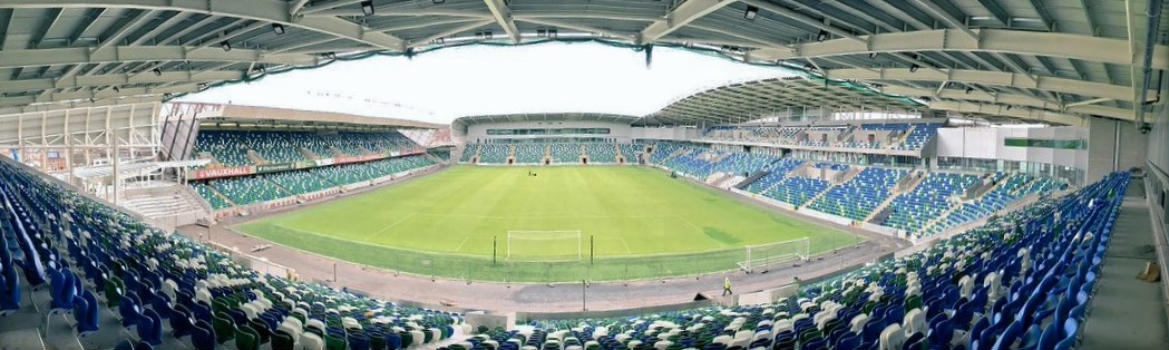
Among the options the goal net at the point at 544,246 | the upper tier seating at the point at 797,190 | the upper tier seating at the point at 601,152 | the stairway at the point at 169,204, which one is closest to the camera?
the goal net at the point at 544,246

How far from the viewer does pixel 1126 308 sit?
545 centimetres

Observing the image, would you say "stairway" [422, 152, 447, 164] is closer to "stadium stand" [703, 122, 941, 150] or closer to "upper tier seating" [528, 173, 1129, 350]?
"stadium stand" [703, 122, 941, 150]

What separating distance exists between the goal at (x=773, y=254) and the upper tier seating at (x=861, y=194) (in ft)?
31.2

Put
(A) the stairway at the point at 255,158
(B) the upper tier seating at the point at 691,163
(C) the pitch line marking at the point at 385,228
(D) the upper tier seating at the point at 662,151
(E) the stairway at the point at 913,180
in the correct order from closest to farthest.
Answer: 1. (C) the pitch line marking at the point at 385,228
2. (E) the stairway at the point at 913,180
3. (A) the stairway at the point at 255,158
4. (B) the upper tier seating at the point at 691,163
5. (D) the upper tier seating at the point at 662,151

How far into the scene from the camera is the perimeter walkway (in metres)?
4.61

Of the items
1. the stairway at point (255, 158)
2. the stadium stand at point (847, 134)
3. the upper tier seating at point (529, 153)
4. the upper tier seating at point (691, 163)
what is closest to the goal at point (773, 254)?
the stadium stand at point (847, 134)

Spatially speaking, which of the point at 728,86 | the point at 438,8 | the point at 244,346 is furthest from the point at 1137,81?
the point at 728,86

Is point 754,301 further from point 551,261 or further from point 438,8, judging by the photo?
point 438,8

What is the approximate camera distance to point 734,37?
1259 centimetres

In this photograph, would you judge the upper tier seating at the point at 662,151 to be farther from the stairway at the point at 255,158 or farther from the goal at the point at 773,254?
the goal at the point at 773,254

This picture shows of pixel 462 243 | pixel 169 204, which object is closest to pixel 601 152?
pixel 169 204

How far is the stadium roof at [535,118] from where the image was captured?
75.4 m

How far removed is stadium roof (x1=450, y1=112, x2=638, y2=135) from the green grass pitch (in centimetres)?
3303

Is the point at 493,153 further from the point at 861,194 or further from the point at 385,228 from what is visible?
the point at 861,194
